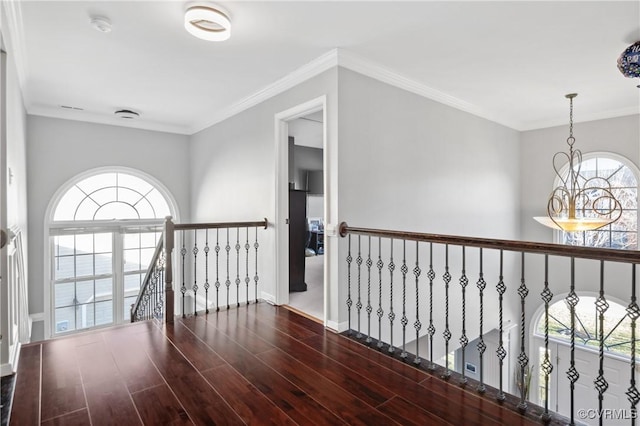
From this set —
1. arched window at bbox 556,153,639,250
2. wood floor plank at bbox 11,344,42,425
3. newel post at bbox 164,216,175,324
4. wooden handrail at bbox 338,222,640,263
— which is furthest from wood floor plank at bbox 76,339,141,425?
arched window at bbox 556,153,639,250

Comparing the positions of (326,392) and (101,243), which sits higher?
(101,243)

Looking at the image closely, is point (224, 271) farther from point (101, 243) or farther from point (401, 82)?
point (401, 82)

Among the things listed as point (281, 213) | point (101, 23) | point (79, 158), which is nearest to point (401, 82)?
Answer: point (281, 213)

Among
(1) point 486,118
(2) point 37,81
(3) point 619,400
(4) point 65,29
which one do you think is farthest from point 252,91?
(3) point 619,400

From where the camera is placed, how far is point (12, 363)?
2.26 meters

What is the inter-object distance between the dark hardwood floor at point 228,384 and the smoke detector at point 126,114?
3281 millimetres

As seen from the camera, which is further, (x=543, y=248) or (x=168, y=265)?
(x=168, y=265)

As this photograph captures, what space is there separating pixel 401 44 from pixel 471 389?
275cm

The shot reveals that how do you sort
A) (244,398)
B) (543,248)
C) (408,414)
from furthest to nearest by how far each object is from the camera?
(244,398) → (408,414) → (543,248)

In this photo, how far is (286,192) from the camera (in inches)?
154

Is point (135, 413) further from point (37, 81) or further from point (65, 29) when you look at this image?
point (37, 81)

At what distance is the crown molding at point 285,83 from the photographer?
3153 mm

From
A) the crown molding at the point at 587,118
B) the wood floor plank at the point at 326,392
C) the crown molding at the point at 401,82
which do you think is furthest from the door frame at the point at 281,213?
the crown molding at the point at 587,118

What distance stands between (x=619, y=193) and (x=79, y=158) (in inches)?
318
